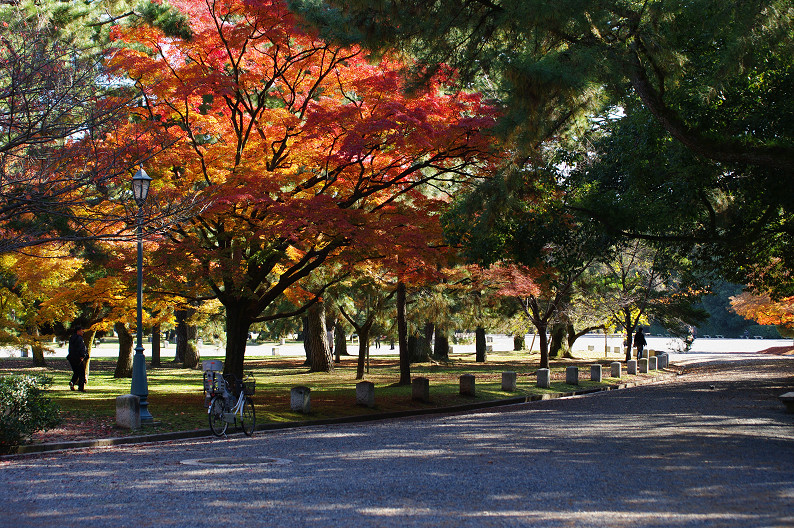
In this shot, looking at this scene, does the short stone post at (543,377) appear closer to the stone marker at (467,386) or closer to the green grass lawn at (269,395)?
the green grass lawn at (269,395)

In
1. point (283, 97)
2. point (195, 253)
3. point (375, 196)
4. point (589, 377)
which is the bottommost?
point (589, 377)

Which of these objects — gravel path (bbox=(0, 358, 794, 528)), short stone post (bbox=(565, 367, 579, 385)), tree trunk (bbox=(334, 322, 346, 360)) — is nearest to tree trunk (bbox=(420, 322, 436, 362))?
tree trunk (bbox=(334, 322, 346, 360))

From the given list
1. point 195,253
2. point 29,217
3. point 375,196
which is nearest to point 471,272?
point 375,196

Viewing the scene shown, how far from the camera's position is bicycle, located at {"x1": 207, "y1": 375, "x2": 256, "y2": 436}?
1234cm

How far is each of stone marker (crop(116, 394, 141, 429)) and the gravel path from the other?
4.39ft

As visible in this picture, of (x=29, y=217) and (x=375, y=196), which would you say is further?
(x=375, y=196)

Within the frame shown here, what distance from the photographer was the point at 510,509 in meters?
6.48

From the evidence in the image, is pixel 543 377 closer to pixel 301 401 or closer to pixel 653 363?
pixel 301 401

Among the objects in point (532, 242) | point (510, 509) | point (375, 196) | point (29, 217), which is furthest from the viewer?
point (375, 196)

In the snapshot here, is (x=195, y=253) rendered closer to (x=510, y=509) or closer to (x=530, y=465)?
(x=530, y=465)

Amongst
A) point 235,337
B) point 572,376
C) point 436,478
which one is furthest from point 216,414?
point 572,376

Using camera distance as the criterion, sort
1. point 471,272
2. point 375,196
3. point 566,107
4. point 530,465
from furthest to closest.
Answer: point 471,272 → point 375,196 → point 566,107 → point 530,465

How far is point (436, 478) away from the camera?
7.97 m

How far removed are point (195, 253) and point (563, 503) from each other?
11159 millimetres
